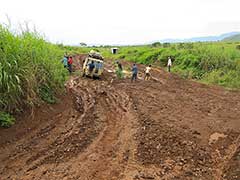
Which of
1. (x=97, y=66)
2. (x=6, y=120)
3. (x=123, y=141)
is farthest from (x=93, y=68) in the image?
(x=123, y=141)

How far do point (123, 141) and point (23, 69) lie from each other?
3329 millimetres

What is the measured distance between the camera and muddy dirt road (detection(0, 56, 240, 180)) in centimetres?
750

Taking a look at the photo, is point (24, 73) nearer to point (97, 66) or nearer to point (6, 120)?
point (6, 120)

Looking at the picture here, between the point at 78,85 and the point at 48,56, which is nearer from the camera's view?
the point at 48,56

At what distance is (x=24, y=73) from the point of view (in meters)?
9.97

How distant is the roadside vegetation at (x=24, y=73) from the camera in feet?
30.8

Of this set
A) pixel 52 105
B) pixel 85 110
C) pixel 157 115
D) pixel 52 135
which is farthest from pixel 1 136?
pixel 157 115

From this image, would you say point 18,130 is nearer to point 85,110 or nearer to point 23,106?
point 23,106

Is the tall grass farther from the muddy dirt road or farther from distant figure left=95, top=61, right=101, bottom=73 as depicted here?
distant figure left=95, top=61, right=101, bottom=73

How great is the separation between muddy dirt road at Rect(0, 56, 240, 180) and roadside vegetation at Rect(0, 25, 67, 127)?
431mm

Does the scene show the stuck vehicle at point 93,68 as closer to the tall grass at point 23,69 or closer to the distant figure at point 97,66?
the distant figure at point 97,66

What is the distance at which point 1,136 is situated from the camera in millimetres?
8867

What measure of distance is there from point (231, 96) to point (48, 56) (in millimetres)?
9172

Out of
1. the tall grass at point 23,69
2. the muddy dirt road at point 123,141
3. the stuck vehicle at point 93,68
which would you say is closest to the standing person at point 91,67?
the stuck vehicle at point 93,68
